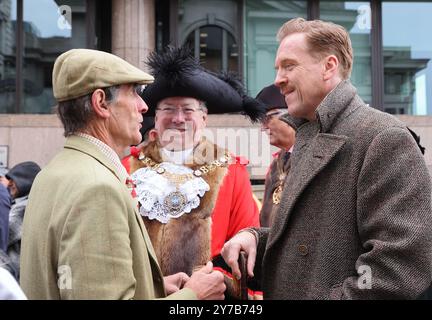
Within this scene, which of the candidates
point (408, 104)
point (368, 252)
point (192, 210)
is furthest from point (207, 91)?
point (408, 104)

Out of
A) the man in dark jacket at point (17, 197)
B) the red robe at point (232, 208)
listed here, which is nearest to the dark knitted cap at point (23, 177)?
the man in dark jacket at point (17, 197)

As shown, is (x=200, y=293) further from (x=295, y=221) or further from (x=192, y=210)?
(x=192, y=210)

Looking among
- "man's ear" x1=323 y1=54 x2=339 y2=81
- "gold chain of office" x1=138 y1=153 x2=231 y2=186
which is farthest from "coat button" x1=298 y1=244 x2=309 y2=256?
"gold chain of office" x1=138 y1=153 x2=231 y2=186

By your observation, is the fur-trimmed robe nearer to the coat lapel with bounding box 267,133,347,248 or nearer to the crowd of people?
the crowd of people

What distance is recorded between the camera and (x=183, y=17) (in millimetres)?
11594

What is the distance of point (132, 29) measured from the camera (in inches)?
420

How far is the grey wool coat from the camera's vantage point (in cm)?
227

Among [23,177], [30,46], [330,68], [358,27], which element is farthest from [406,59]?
[330,68]

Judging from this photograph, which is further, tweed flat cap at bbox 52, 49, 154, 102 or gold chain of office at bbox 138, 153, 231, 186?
gold chain of office at bbox 138, 153, 231, 186

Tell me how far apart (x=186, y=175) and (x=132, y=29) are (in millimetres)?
7176

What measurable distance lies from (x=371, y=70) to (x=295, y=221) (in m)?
9.84

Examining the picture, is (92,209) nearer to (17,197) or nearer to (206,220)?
(206,220)

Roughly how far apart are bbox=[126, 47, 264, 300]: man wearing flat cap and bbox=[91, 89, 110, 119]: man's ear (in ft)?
4.42

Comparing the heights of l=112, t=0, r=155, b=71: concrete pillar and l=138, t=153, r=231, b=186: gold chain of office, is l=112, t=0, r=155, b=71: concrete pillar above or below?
above
